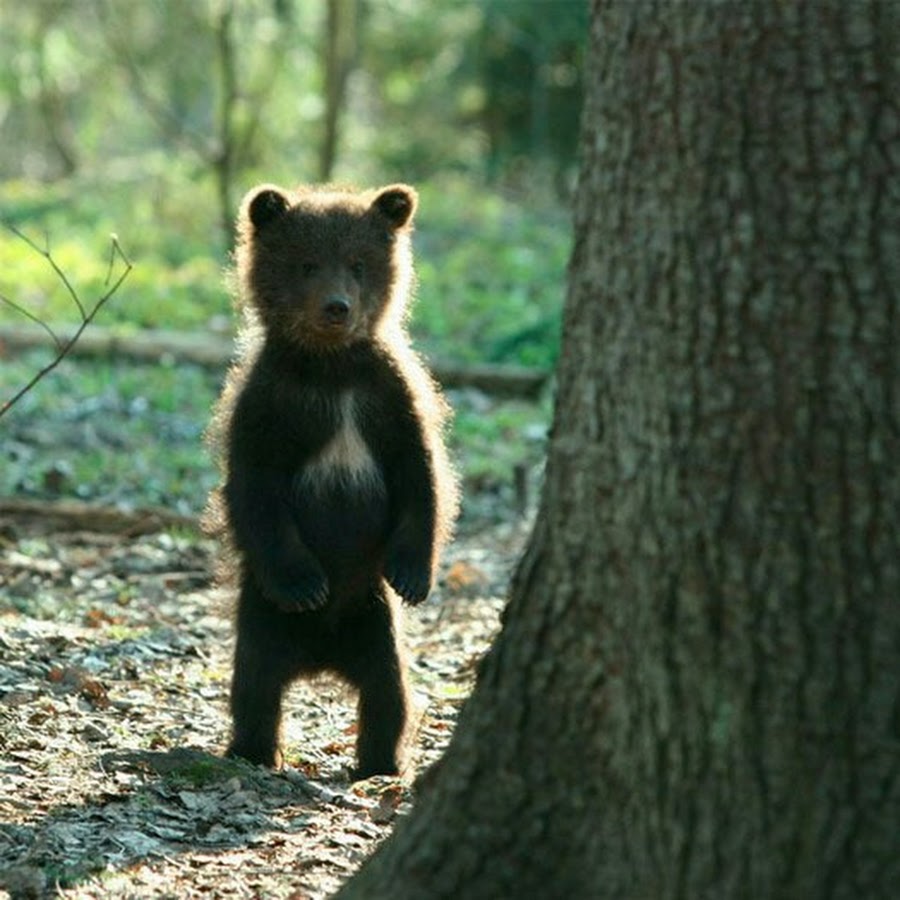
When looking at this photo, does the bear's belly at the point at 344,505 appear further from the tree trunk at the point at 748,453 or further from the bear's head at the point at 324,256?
the tree trunk at the point at 748,453

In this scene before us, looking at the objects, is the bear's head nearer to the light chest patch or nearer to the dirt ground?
the light chest patch

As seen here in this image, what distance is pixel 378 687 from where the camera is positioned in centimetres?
661

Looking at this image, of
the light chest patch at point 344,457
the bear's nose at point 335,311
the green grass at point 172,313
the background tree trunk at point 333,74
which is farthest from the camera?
the background tree trunk at point 333,74

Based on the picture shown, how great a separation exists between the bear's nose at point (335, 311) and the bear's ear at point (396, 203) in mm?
858

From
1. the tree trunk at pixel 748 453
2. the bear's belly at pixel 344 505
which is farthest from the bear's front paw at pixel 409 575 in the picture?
the tree trunk at pixel 748 453

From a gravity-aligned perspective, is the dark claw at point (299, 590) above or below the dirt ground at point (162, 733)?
above

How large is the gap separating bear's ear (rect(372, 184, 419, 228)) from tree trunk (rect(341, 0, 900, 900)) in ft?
11.4

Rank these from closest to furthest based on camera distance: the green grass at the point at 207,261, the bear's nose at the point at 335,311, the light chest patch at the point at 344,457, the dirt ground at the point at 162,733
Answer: the dirt ground at the point at 162,733 → the light chest patch at the point at 344,457 → the bear's nose at the point at 335,311 → the green grass at the point at 207,261

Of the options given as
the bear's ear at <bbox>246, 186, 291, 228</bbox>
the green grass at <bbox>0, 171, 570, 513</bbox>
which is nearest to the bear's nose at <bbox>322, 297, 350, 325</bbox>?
the bear's ear at <bbox>246, 186, 291, 228</bbox>

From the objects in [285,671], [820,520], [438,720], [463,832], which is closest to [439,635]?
[438,720]

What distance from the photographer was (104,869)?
505 cm

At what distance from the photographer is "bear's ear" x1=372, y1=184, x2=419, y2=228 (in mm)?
7555

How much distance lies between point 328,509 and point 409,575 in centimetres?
41

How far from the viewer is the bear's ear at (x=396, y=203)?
755 cm
